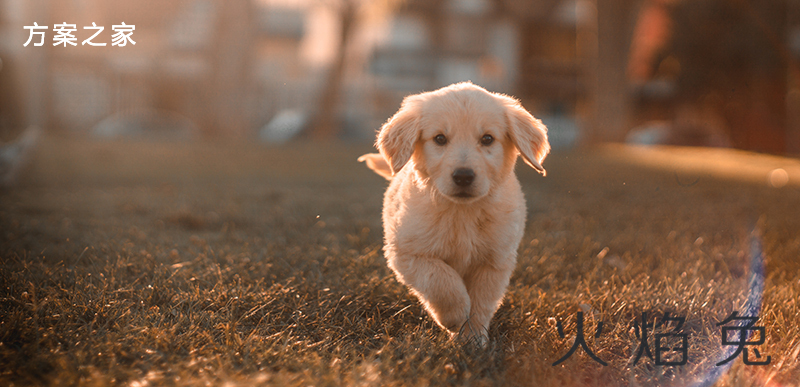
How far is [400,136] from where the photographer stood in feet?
8.55

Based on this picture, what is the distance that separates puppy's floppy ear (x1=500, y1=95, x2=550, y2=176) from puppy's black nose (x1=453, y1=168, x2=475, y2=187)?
1.07ft

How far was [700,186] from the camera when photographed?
23.8 ft

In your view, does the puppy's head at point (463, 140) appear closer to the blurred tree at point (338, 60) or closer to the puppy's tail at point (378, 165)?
the puppy's tail at point (378, 165)

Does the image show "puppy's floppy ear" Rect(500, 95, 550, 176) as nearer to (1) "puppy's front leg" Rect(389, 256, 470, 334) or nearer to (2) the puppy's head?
(2) the puppy's head

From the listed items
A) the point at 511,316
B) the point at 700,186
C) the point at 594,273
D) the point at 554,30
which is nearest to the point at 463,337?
the point at 511,316

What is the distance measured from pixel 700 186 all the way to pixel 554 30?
2242cm

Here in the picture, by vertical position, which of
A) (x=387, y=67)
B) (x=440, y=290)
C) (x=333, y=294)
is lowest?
(x=387, y=67)

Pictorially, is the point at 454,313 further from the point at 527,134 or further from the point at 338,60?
the point at 338,60

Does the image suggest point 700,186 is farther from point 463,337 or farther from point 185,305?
point 185,305

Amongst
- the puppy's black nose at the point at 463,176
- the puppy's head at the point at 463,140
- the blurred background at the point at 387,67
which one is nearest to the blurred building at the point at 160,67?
the blurred background at the point at 387,67

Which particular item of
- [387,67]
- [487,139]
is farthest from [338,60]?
[487,139]

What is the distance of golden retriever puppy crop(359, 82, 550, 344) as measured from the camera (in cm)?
238

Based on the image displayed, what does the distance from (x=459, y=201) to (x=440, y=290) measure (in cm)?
37

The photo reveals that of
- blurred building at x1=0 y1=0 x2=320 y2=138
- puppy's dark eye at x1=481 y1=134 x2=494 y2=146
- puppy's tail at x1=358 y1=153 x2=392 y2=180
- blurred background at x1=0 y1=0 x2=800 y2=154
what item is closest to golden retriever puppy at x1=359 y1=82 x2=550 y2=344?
puppy's dark eye at x1=481 y1=134 x2=494 y2=146
